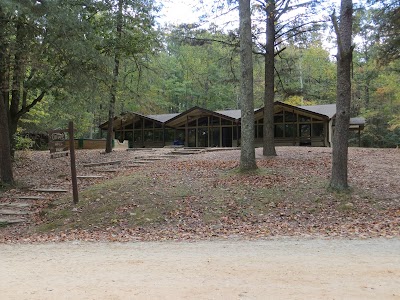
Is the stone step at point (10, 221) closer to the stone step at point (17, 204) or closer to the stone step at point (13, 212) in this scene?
the stone step at point (13, 212)

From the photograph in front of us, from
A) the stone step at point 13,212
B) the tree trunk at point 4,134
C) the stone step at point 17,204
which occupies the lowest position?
the stone step at point 13,212

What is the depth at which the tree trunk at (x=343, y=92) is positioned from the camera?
29.3 feet

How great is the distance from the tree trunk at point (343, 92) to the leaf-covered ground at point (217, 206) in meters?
0.76

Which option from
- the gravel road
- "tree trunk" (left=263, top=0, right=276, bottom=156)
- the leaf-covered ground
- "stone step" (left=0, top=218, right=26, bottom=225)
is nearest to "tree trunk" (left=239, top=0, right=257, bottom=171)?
the leaf-covered ground

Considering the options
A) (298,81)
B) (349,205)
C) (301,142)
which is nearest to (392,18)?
(349,205)

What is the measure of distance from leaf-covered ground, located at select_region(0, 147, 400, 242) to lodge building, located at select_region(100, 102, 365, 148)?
1290 cm

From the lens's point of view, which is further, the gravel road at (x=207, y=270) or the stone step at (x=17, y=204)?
the stone step at (x=17, y=204)

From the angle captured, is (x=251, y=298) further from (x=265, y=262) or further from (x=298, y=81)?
(x=298, y=81)

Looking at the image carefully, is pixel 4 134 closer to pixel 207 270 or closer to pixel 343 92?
pixel 207 270

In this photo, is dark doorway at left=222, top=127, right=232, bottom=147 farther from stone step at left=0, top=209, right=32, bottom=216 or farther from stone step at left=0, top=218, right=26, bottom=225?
stone step at left=0, top=218, right=26, bottom=225

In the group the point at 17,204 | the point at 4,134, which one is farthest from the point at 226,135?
the point at 17,204

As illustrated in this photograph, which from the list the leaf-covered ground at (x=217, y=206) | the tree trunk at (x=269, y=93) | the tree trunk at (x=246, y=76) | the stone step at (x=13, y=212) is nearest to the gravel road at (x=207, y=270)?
the leaf-covered ground at (x=217, y=206)

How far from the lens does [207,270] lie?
175 inches

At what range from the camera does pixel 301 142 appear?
2708cm
